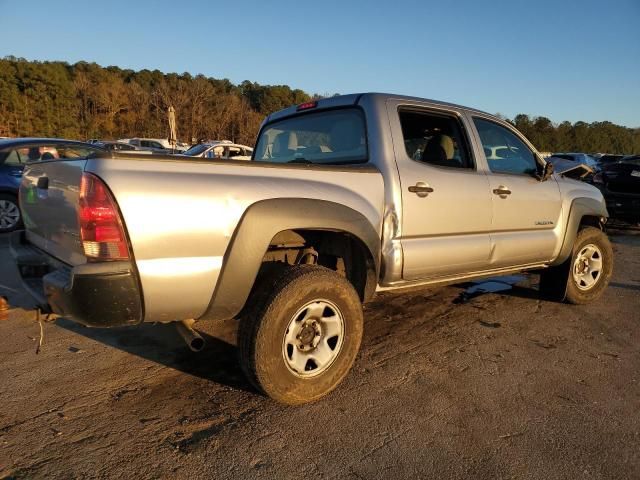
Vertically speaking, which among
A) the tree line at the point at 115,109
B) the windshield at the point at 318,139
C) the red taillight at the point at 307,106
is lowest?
the windshield at the point at 318,139

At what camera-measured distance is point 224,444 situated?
2.30m

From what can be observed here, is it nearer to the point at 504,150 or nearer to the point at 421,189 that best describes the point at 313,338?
the point at 421,189

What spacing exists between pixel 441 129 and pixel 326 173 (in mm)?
1612

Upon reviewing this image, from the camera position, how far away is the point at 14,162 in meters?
7.77

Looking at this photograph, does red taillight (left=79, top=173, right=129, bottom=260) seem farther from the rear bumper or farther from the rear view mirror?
the rear view mirror

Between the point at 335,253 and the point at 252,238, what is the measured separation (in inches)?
33.4

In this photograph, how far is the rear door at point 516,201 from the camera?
3.84 metres

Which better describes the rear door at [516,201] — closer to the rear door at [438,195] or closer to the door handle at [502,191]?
the door handle at [502,191]

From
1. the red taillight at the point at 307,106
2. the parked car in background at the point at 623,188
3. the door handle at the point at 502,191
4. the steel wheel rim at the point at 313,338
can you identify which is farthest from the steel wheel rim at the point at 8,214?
the parked car in background at the point at 623,188

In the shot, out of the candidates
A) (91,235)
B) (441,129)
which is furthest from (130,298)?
(441,129)

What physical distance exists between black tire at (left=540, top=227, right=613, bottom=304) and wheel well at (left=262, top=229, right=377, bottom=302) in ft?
8.75

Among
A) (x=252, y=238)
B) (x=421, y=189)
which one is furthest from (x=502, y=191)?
(x=252, y=238)

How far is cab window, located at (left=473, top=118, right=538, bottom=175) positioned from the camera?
156 inches

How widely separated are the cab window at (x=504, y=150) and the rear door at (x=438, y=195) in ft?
0.92
